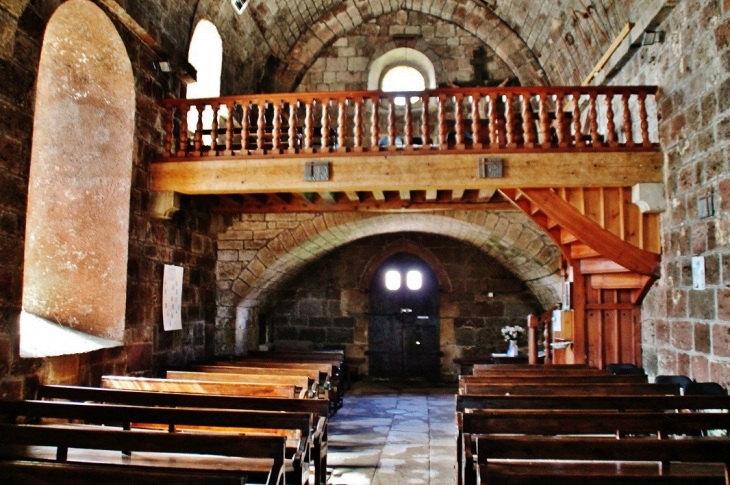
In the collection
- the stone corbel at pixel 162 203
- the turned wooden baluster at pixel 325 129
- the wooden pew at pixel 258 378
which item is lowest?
the wooden pew at pixel 258 378

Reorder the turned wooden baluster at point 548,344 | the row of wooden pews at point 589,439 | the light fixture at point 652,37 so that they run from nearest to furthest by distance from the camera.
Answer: the row of wooden pews at point 589,439 → the light fixture at point 652,37 → the turned wooden baluster at point 548,344

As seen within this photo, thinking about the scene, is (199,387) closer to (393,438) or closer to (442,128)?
(393,438)

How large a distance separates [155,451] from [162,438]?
8cm

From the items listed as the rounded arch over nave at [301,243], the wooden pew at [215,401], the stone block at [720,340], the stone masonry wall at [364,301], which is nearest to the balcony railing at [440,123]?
the stone block at [720,340]

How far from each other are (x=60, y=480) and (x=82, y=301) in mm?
3679

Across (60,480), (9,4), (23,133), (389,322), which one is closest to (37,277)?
(23,133)

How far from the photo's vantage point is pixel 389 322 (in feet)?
39.0

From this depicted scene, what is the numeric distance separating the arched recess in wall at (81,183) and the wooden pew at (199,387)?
42 centimetres

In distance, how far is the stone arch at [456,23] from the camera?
997 cm

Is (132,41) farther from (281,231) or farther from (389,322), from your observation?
(389,322)

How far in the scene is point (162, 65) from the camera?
6.44 m

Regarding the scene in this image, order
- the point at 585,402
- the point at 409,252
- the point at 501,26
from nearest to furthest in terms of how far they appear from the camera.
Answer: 1. the point at 585,402
2. the point at 501,26
3. the point at 409,252

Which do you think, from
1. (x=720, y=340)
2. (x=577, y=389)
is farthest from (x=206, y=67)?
(x=720, y=340)

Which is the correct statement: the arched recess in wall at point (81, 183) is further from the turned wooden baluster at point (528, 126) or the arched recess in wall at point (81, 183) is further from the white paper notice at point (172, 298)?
the turned wooden baluster at point (528, 126)
